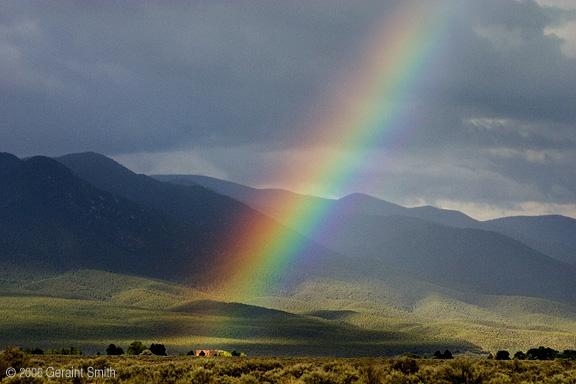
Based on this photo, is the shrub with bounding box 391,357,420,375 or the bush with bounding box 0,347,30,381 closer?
the bush with bounding box 0,347,30,381

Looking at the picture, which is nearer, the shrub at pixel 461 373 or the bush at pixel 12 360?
the shrub at pixel 461 373

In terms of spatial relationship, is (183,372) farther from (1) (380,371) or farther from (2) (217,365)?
(1) (380,371)

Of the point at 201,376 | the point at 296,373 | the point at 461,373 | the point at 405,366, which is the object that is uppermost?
the point at 461,373

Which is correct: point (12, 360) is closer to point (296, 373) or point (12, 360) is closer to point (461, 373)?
point (296, 373)

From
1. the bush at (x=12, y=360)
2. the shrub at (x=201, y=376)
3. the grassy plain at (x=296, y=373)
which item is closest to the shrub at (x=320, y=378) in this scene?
the grassy plain at (x=296, y=373)

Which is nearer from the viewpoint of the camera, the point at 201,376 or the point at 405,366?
the point at 201,376

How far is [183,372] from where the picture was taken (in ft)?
140

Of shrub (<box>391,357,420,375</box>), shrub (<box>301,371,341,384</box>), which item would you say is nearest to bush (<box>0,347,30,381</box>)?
shrub (<box>301,371,341,384</box>)

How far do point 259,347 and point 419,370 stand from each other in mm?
137262

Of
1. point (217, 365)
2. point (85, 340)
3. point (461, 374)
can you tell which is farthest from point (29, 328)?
point (461, 374)

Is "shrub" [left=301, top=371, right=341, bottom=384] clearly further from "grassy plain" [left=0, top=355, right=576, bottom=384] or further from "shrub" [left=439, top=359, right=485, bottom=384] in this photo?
"shrub" [left=439, top=359, right=485, bottom=384]

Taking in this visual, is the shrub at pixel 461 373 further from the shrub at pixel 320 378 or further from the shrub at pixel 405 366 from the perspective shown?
the shrub at pixel 320 378

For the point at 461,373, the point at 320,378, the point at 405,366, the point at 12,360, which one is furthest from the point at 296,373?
the point at 12,360

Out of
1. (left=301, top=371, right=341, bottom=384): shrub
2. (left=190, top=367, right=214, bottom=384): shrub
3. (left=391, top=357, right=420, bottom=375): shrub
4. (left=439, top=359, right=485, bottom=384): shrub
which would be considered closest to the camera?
(left=439, top=359, right=485, bottom=384): shrub
